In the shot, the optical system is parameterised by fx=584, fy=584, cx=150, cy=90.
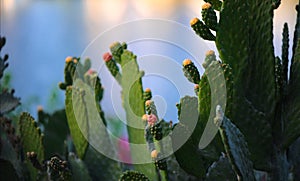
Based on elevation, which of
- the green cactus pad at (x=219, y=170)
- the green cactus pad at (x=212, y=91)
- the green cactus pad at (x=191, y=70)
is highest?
the green cactus pad at (x=191, y=70)

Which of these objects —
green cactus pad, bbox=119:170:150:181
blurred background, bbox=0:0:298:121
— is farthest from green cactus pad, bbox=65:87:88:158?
blurred background, bbox=0:0:298:121

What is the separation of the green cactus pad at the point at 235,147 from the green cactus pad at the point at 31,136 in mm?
312

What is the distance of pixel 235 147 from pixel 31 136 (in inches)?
13.3

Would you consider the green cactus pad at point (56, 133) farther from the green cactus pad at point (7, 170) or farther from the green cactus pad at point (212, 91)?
the green cactus pad at point (212, 91)

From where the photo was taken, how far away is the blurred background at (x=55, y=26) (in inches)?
168

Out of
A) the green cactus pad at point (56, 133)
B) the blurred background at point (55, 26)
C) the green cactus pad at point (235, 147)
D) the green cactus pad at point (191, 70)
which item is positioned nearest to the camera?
the green cactus pad at point (235, 147)

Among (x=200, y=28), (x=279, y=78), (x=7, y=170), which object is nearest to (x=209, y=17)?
(x=200, y=28)

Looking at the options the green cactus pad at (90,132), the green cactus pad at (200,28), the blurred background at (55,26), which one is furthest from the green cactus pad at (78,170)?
the blurred background at (55,26)

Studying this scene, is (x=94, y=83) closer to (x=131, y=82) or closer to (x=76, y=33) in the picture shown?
(x=131, y=82)

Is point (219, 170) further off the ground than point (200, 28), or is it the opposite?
point (200, 28)

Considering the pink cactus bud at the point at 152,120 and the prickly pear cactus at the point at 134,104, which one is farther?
the prickly pear cactus at the point at 134,104

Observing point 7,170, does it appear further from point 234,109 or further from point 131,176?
point 234,109

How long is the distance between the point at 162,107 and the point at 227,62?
164 millimetres

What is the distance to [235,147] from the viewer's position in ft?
1.99
